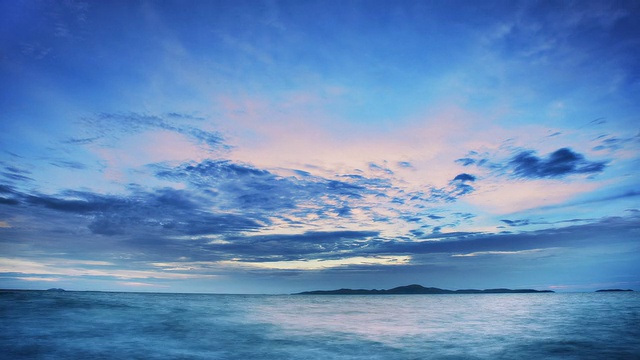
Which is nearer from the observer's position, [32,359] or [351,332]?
[32,359]

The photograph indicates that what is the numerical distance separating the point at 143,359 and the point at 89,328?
12825mm

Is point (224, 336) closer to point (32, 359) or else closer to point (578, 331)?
point (32, 359)

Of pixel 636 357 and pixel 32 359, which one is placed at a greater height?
pixel 32 359

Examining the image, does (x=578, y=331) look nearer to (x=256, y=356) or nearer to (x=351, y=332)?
(x=351, y=332)

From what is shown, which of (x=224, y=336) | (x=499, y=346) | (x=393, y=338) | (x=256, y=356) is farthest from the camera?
(x=224, y=336)

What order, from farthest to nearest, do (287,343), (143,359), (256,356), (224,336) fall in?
(224,336), (287,343), (256,356), (143,359)

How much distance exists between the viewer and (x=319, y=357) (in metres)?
16.1

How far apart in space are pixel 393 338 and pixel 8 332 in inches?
914

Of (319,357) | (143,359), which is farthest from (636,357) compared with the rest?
(143,359)

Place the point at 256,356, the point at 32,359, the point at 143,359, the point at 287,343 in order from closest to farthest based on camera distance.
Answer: the point at 32,359 < the point at 143,359 < the point at 256,356 < the point at 287,343

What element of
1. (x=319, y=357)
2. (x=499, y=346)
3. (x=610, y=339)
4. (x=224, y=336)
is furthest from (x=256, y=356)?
(x=610, y=339)

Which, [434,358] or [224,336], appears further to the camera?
[224,336]

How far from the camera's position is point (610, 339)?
20312 millimetres

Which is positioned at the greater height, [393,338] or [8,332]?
[8,332]
